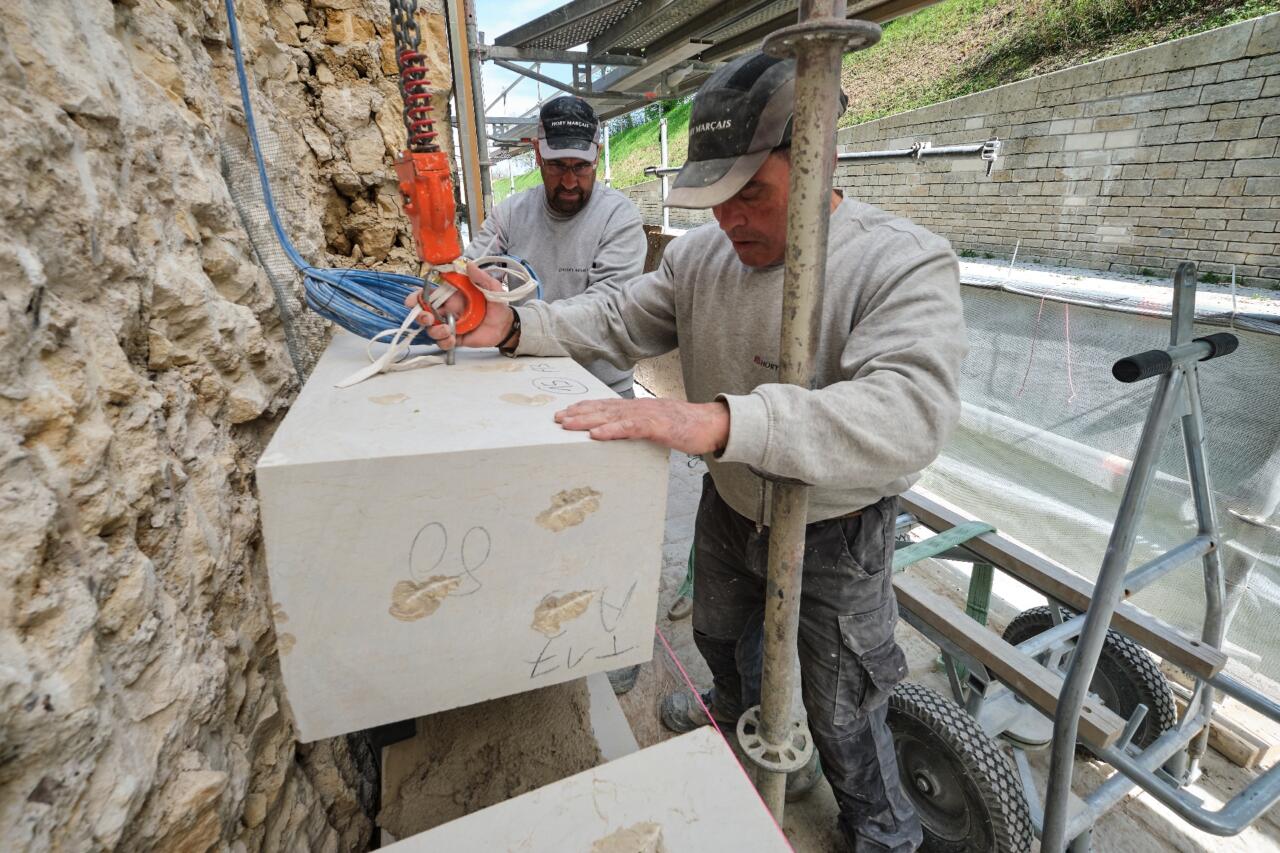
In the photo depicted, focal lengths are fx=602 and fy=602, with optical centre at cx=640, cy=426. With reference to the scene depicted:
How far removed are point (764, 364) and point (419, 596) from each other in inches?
34.9

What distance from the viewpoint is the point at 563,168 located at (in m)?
2.34

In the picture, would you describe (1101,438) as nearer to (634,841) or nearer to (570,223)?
(570,223)

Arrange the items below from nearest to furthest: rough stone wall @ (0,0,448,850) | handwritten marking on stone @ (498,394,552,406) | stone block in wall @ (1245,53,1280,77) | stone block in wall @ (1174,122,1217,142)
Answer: rough stone wall @ (0,0,448,850) < handwritten marking on stone @ (498,394,552,406) < stone block in wall @ (1245,53,1280,77) < stone block in wall @ (1174,122,1217,142)

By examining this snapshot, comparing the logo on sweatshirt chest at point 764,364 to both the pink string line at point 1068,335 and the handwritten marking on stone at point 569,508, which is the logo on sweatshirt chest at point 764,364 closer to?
the handwritten marking on stone at point 569,508

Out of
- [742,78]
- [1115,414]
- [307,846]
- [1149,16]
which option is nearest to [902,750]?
[307,846]

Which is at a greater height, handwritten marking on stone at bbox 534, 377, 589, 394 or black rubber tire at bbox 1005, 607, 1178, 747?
handwritten marking on stone at bbox 534, 377, 589, 394

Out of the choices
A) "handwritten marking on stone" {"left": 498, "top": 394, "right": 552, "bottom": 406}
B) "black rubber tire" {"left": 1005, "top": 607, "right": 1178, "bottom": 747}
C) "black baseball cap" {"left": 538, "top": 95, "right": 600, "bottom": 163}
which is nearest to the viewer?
"handwritten marking on stone" {"left": 498, "top": 394, "right": 552, "bottom": 406}

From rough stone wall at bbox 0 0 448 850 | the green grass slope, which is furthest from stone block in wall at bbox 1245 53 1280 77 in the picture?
rough stone wall at bbox 0 0 448 850

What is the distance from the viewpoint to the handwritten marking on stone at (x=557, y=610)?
100cm

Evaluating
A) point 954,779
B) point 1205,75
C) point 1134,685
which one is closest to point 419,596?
point 954,779

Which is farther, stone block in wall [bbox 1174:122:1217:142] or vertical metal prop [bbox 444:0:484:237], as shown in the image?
stone block in wall [bbox 1174:122:1217:142]

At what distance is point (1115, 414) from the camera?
11.0ft

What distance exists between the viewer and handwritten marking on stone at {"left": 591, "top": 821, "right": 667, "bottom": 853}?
2.64 feet

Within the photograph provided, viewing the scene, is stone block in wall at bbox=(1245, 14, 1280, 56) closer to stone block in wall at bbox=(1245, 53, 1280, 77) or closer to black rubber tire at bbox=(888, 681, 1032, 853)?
stone block in wall at bbox=(1245, 53, 1280, 77)
